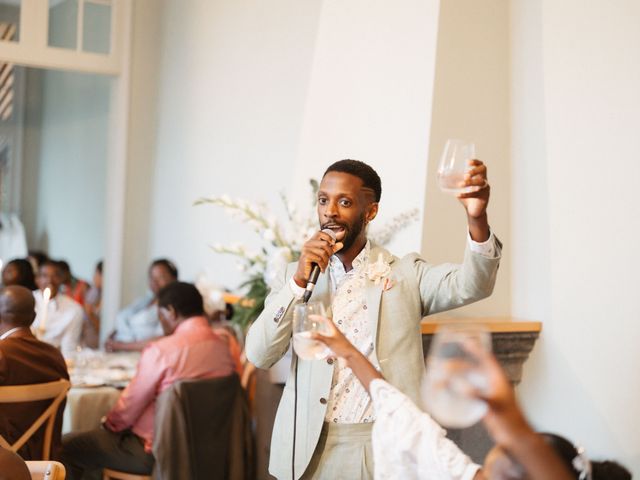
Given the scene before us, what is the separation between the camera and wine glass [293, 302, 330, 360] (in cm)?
192

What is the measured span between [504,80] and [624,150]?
71cm

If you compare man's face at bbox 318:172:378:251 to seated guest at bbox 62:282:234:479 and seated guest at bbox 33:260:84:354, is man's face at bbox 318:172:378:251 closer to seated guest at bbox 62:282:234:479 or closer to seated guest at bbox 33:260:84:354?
seated guest at bbox 62:282:234:479

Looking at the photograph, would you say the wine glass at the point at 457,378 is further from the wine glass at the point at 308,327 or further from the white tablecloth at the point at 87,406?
the white tablecloth at the point at 87,406

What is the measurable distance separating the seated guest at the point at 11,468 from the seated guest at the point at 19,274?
324cm

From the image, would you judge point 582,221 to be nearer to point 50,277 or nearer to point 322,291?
point 322,291

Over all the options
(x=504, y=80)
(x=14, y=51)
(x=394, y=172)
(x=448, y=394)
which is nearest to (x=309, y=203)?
(x=394, y=172)

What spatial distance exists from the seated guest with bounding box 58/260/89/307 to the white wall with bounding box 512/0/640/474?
403 centimetres

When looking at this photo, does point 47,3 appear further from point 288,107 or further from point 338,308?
point 338,308

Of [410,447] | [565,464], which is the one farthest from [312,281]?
[565,464]

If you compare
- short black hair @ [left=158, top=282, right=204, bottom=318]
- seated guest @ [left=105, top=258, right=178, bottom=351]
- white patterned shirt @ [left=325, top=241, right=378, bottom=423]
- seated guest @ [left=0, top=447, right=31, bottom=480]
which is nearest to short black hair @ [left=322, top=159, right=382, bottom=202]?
white patterned shirt @ [left=325, top=241, right=378, bottom=423]

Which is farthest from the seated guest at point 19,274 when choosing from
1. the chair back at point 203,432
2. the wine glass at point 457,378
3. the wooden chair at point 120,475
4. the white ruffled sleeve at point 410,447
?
the wine glass at point 457,378

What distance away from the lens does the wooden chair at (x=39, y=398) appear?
138 inches

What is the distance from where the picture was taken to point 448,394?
1.14 meters

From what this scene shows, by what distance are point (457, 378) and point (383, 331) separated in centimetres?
122
